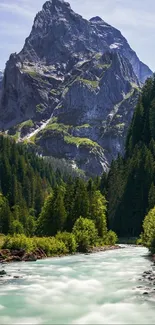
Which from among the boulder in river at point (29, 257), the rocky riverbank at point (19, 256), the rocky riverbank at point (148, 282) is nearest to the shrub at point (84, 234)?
the rocky riverbank at point (19, 256)

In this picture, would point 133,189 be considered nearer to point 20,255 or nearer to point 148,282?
point 20,255

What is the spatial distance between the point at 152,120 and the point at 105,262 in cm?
9995

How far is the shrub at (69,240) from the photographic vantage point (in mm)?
77750

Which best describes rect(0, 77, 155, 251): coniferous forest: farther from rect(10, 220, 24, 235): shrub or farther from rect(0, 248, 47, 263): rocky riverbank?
rect(0, 248, 47, 263): rocky riverbank

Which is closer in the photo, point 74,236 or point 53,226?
point 74,236

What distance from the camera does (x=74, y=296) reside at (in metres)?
37.4

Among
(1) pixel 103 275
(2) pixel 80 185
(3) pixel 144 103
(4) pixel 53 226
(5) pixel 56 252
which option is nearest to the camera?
(1) pixel 103 275

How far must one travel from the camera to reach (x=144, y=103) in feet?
579

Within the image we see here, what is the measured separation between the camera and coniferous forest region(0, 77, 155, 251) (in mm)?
95438

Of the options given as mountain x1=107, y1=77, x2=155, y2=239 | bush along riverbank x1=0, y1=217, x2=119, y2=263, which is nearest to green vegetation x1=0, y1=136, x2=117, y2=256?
bush along riverbank x1=0, y1=217, x2=119, y2=263

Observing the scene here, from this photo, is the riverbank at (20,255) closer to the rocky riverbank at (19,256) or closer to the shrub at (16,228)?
the rocky riverbank at (19,256)

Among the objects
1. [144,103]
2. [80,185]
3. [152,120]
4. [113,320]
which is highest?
[144,103]

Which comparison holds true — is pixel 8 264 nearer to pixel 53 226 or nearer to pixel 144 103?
pixel 53 226

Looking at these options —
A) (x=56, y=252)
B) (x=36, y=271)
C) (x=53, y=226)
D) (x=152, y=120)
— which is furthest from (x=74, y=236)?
(x=152, y=120)
